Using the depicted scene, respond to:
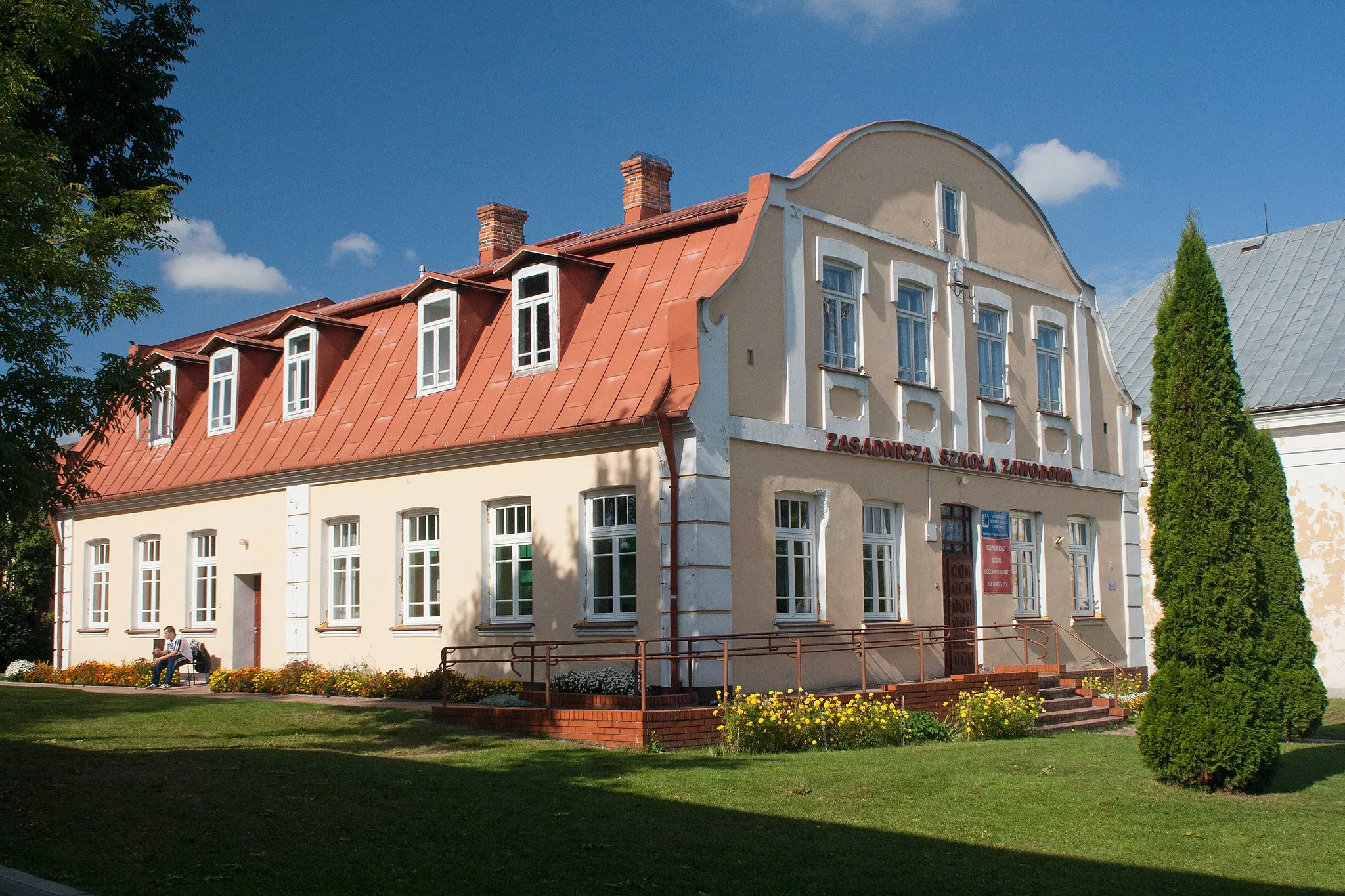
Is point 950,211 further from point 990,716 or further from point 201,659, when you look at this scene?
point 201,659

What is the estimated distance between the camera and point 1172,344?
13.2 m

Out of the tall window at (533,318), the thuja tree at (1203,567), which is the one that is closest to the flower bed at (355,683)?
the tall window at (533,318)

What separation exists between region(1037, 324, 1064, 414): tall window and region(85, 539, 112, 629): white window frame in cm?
Result: 1972

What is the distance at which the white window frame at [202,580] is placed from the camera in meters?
24.6

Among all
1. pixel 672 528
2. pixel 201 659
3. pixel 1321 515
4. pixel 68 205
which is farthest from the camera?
pixel 1321 515

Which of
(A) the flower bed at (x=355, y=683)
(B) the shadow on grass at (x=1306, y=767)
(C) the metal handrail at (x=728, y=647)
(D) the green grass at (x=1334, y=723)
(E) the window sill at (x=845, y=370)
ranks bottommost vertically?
(D) the green grass at (x=1334, y=723)

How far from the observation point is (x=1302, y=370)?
27.6 m

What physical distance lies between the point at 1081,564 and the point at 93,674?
764 inches

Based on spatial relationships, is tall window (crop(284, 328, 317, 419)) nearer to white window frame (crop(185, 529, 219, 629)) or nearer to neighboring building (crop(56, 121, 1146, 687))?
neighboring building (crop(56, 121, 1146, 687))

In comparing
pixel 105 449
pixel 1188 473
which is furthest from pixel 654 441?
pixel 105 449

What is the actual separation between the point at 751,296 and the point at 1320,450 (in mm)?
15745

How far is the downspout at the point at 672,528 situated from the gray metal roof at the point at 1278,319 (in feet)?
52.0

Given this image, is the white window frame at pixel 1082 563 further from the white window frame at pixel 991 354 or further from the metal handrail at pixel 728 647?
the white window frame at pixel 991 354

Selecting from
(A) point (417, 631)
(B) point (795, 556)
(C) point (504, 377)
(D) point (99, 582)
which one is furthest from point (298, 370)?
(B) point (795, 556)
